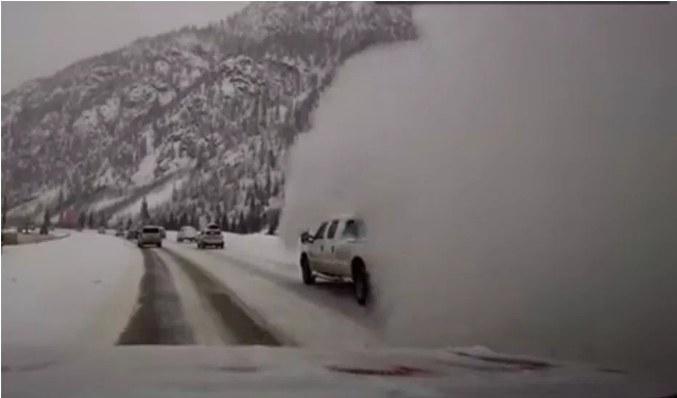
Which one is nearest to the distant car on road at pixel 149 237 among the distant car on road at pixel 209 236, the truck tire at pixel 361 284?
the distant car on road at pixel 209 236

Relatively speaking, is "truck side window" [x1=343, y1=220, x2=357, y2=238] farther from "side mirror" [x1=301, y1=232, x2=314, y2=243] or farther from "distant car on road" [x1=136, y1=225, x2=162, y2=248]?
"distant car on road" [x1=136, y1=225, x2=162, y2=248]

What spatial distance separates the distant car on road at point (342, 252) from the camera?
2721 millimetres

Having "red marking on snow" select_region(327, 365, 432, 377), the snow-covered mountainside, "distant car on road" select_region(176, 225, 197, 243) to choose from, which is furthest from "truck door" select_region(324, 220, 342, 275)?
"distant car on road" select_region(176, 225, 197, 243)

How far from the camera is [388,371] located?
2.61m

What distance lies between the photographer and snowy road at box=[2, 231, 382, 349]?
2.50 meters

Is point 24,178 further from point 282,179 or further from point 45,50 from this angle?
point 282,179

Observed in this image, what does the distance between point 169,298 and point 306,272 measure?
53 cm

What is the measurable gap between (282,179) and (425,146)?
1.87ft

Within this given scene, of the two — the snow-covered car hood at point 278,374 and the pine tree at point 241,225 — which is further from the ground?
the pine tree at point 241,225

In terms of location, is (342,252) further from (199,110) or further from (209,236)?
(199,110)

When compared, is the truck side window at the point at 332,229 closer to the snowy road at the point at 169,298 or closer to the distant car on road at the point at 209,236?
the snowy road at the point at 169,298

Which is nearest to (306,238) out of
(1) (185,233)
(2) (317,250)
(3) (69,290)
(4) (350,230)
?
(2) (317,250)

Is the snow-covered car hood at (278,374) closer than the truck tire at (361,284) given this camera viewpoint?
Yes

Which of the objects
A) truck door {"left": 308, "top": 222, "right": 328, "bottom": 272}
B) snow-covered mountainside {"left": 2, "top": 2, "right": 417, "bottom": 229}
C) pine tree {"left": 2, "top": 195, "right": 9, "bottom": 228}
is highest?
snow-covered mountainside {"left": 2, "top": 2, "right": 417, "bottom": 229}
